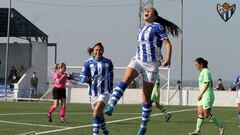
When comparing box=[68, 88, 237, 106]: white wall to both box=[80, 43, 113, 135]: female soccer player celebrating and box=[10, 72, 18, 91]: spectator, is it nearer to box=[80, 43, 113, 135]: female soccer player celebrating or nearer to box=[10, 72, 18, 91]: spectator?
box=[10, 72, 18, 91]: spectator

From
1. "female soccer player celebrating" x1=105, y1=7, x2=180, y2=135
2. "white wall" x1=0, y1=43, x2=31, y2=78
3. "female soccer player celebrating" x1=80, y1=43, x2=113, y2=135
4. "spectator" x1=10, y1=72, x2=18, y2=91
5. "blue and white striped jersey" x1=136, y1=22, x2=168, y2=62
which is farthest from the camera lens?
"white wall" x1=0, y1=43, x2=31, y2=78

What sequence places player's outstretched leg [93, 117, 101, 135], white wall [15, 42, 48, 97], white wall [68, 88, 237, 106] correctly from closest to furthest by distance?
player's outstretched leg [93, 117, 101, 135]
white wall [68, 88, 237, 106]
white wall [15, 42, 48, 97]

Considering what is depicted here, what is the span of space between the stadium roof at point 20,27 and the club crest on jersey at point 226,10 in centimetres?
1560

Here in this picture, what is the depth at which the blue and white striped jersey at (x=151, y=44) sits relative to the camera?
11.1m

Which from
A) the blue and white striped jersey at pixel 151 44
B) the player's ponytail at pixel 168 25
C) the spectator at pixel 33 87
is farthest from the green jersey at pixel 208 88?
the spectator at pixel 33 87

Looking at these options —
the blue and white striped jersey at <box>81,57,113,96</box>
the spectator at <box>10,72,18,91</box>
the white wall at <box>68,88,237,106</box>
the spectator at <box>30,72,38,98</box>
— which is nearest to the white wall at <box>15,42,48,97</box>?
the spectator at <box>10,72,18,91</box>

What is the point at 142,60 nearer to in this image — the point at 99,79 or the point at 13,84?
the point at 99,79

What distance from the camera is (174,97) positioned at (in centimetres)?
4138

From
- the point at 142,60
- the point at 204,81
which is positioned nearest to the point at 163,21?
the point at 142,60

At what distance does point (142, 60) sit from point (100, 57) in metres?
1.91

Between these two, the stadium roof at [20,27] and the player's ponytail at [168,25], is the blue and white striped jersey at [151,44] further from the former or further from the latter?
the stadium roof at [20,27]

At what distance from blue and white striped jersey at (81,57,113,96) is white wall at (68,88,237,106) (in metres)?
27.3

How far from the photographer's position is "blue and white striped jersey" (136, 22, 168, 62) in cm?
1112

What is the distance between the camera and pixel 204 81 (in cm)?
1557
